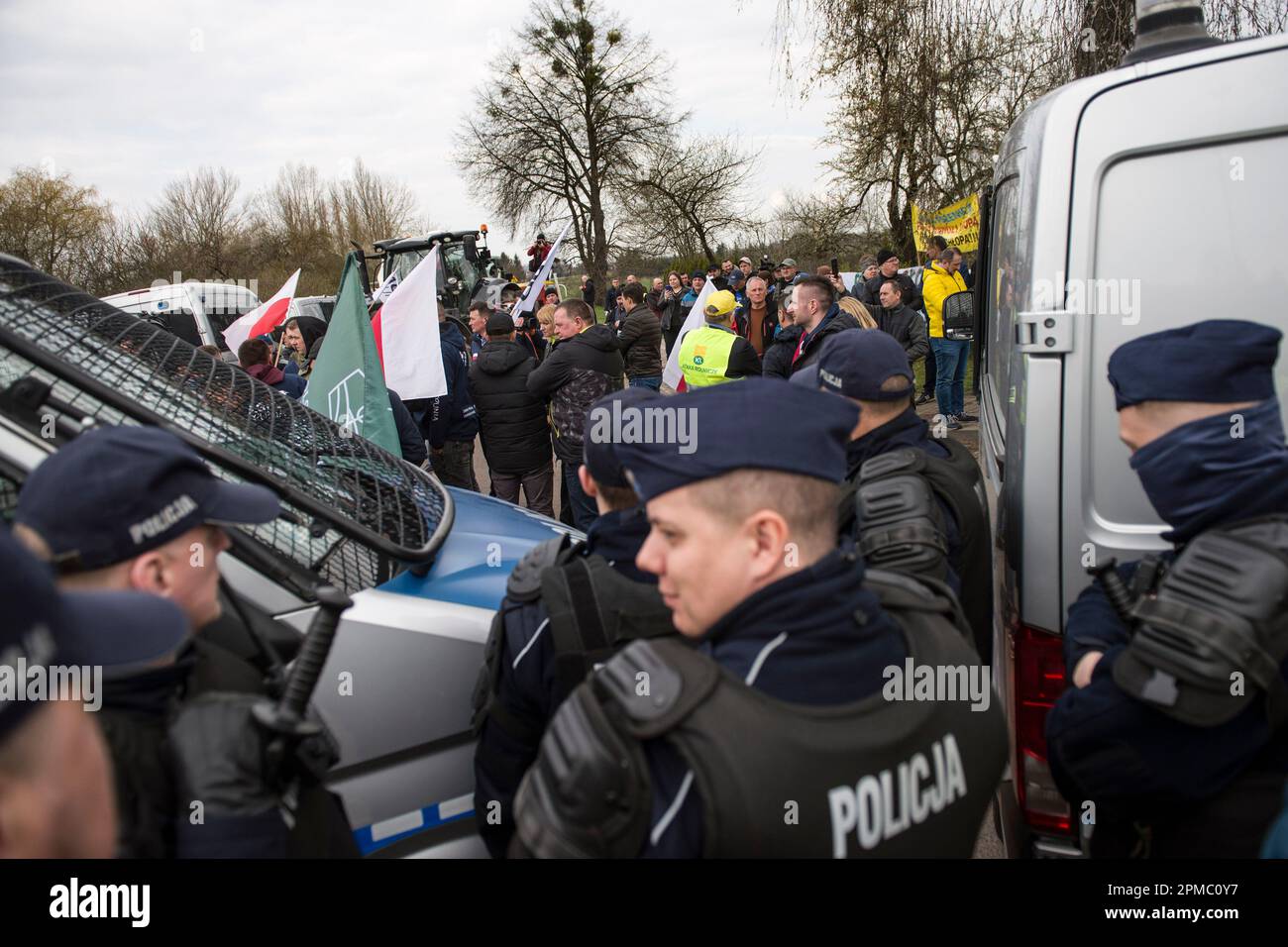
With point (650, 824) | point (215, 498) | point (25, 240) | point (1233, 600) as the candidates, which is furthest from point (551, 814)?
point (25, 240)

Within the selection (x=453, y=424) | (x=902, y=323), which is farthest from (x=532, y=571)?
(x=902, y=323)

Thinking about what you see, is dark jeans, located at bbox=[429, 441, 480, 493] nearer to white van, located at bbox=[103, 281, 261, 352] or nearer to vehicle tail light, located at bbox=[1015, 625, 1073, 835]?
vehicle tail light, located at bbox=[1015, 625, 1073, 835]

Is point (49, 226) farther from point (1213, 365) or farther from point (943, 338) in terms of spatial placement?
point (1213, 365)

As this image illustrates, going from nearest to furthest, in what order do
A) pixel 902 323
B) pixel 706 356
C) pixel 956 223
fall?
pixel 706 356, pixel 902 323, pixel 956 223

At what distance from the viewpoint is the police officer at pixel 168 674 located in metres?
1.21

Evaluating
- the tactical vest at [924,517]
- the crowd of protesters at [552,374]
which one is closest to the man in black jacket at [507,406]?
the crowd of protesters at [552,374]

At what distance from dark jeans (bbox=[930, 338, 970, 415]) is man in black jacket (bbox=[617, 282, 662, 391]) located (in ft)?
11.3

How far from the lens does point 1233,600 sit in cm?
158

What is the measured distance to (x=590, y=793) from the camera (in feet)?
3.94

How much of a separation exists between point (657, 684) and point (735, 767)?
152 millimetres

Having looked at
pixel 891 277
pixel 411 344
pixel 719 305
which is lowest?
pixel 411 344

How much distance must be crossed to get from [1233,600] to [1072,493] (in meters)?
0.72

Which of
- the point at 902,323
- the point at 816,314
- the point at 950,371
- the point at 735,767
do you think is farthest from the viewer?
the point at 950,371
